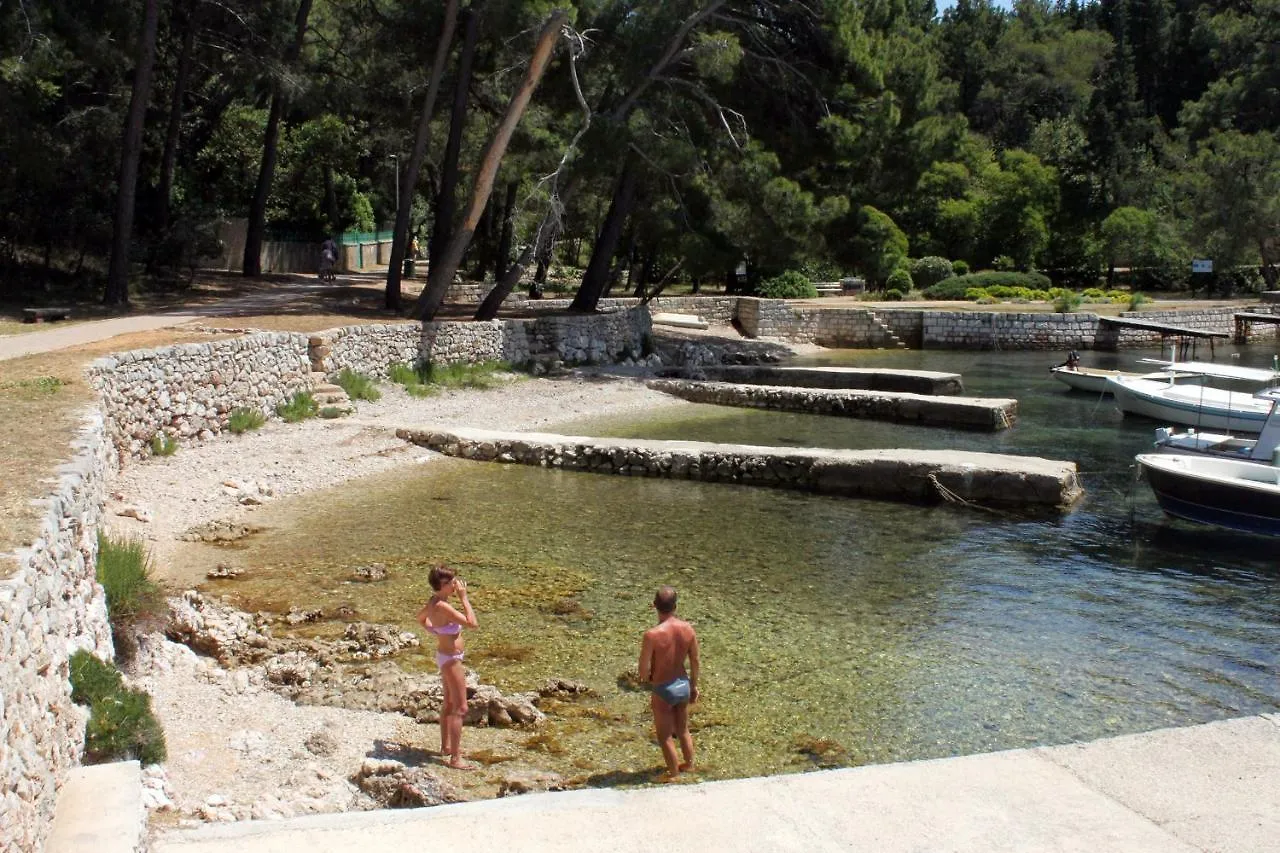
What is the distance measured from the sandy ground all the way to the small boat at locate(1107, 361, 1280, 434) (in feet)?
56.6

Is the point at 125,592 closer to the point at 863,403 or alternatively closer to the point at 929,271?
the point at 863,403

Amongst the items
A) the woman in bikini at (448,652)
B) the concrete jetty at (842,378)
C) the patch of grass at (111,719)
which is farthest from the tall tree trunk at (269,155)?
the patch of grass at (111,719)

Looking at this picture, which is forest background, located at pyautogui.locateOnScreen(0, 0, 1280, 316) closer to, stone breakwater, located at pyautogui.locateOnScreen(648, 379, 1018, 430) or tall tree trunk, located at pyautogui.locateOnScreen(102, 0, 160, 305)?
tall tree trunk, located at pyautogui.locateOnScreen(102, 0, 160, 305)

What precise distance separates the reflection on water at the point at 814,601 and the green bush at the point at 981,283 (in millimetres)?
33228

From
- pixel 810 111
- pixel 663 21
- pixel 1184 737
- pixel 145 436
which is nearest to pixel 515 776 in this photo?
pixel 1184 737

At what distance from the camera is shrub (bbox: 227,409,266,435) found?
20.6m

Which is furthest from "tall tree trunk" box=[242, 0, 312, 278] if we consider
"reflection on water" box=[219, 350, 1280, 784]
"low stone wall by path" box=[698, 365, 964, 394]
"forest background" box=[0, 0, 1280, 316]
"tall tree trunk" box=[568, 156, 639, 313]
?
"reflection on water" box=[219, 350, 1280, 784]

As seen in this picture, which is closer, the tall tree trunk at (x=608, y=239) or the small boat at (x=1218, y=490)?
the small boat at (x=1218, y=490)

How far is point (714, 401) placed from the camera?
96.5ft

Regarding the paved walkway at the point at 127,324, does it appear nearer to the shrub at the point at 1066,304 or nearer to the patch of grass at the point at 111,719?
the patch of grass at the point at 111,719

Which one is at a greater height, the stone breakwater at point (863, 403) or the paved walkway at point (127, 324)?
the paved walkway at point (127, 324)

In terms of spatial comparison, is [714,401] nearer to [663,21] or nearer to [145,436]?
[663,21]

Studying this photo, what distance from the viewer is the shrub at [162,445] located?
715 inches

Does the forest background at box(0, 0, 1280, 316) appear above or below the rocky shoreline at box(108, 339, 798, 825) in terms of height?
above
